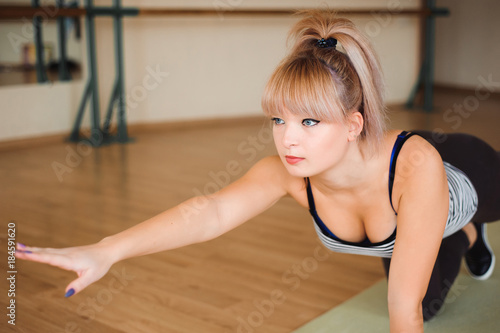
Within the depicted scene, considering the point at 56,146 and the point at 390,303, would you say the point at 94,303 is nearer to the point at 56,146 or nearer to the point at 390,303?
the point at 390,303

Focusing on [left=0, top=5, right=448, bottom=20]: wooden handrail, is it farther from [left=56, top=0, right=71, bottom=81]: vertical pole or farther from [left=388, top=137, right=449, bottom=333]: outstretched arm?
[left=388, top=137, right=449, bottom=333]: outstretched arm

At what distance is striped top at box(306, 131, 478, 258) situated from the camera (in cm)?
127

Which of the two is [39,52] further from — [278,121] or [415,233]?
[415,233]

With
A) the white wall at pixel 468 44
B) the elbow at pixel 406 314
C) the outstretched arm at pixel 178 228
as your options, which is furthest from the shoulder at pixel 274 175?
the white wall at pixel 468 44

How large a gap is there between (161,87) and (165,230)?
3.65m

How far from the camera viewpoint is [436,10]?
5.50m

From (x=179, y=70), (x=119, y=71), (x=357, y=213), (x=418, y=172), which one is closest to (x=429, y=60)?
(x=179, y=70)

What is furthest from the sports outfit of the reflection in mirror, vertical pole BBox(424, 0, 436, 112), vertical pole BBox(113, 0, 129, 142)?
vertical pole BBox(424, 0, 436, 112)

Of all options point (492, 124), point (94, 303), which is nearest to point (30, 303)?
point (94, 303)

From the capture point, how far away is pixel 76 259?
0.92m

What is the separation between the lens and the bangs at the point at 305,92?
3.52ft

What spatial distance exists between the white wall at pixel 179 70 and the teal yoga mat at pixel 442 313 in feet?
9.75

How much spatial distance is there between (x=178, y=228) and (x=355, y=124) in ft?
1.28

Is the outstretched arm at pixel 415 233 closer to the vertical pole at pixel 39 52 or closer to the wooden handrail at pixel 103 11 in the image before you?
the wooden handrail at pixel 103 11
